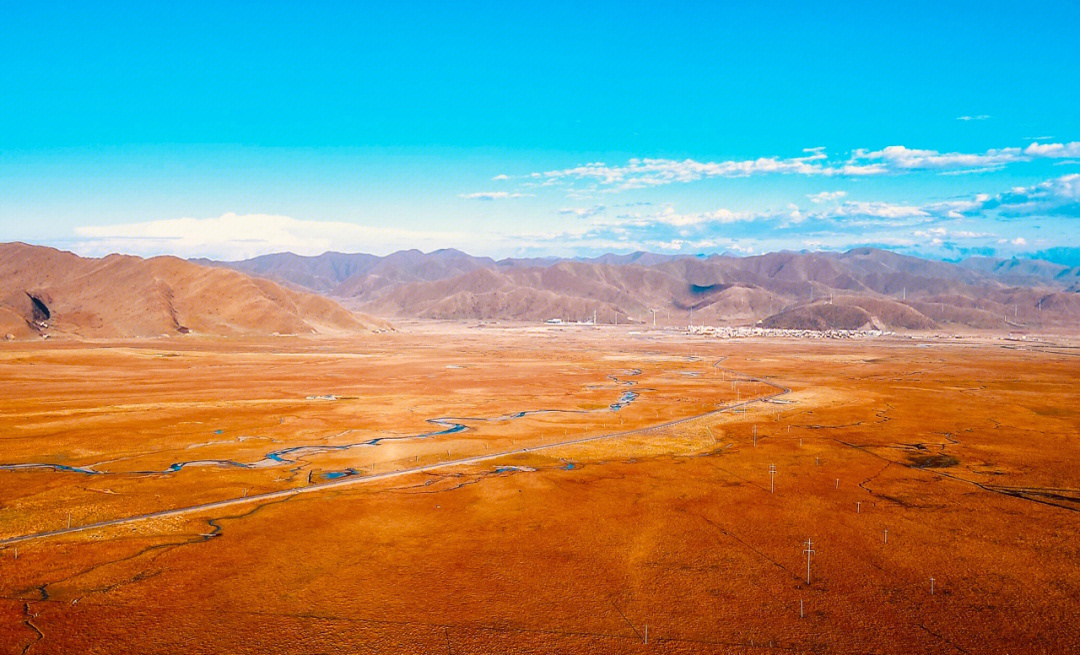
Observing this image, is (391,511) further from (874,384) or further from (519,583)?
(874,384)

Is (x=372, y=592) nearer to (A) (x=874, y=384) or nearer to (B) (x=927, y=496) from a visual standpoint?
(B) (x=927, y=496)

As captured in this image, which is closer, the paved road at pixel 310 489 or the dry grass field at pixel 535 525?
the dry grass field at pixel 535 525

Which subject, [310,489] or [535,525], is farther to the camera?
[310,489]

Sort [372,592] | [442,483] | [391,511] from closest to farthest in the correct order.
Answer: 1. [372,592]
2. [391,511]
3. [442,483]

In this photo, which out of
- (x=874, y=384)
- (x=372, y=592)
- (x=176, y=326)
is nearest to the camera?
(x=372, y=592)

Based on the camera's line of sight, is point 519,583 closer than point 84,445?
Yes

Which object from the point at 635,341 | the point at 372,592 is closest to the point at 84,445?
the point at 372,592

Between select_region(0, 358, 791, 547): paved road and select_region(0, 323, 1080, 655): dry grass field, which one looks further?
select_region(0, 358, 791, 547): paved road
